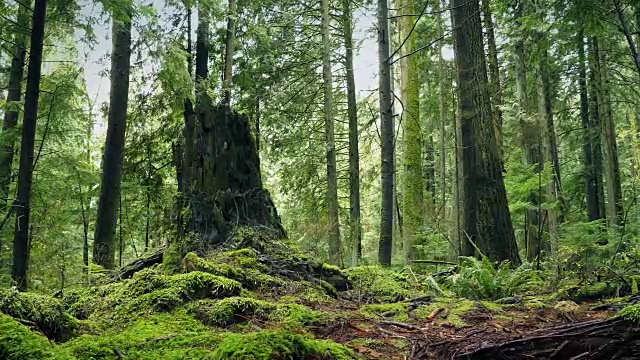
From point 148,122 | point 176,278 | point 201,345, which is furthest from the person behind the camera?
point 148,122

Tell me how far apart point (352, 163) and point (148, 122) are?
5936mm

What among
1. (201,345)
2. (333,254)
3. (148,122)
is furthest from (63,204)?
(201,345)

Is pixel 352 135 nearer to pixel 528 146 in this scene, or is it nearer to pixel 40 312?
pixel 528 146

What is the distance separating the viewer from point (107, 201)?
9.16 metres

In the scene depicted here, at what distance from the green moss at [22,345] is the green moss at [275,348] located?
2.29ft

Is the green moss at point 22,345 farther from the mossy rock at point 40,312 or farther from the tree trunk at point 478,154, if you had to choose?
the tree trunk at point 478,154

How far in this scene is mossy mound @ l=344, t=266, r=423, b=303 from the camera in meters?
5.22

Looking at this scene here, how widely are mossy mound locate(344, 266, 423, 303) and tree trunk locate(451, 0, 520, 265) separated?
169 centimetres

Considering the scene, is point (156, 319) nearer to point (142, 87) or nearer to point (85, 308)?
point (85, 308)

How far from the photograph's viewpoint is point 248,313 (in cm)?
365

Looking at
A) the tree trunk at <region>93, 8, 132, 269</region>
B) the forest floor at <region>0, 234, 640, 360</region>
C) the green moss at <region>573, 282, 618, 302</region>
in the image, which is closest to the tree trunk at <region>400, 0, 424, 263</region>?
the forest floor at <region>0, 234, 640, 360</region>

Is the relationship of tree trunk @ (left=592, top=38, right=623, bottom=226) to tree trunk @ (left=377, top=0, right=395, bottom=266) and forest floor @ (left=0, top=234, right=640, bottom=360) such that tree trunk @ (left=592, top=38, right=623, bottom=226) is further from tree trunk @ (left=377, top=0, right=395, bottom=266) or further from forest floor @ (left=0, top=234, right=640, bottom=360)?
forest floor @ (left=0, top=234, right=640, bottom=360)

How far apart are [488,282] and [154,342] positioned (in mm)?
3921

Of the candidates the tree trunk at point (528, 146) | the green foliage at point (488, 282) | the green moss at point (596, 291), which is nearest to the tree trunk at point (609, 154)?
the tree trunk at point (528, 146)
